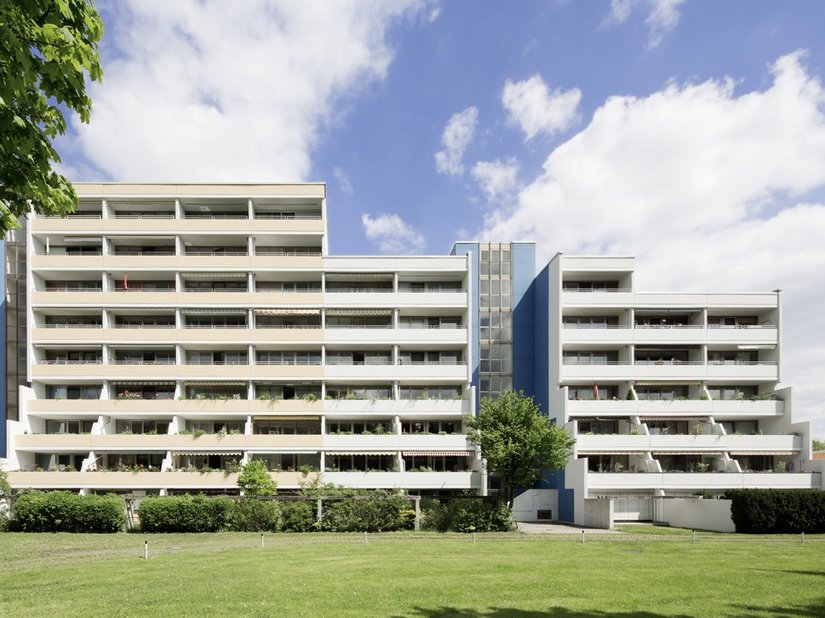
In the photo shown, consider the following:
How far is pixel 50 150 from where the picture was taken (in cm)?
739

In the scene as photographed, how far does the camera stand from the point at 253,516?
31891 mm

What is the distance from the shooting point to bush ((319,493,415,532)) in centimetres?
3216

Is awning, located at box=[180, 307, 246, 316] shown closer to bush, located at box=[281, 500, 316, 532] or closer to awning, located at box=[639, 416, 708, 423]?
bush, located at box=[281, 500, 316, 532]

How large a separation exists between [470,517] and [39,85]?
3053 centimetres

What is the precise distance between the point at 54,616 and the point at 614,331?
140 ft

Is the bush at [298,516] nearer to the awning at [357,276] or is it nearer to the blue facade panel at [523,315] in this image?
the awning at [357,276]

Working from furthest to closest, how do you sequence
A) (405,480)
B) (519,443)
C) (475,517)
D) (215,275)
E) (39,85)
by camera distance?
(215,275)
(405,480)
(519,443)
(475,517)
(39,85)

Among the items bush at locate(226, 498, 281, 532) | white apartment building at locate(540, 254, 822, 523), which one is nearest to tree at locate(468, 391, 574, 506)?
white apartment building at locate(540, 254, 822, 523)

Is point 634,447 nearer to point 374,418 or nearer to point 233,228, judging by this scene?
point 374,418

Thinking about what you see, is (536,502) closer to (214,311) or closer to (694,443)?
(694,443)

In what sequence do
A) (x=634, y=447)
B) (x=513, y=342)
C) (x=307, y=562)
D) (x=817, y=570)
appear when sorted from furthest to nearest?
(x=513, y=342) → (x=634, y=447) → (x=307, y=562) → (x=817, y=570)

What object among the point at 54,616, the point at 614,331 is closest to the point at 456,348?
the point at 614,331

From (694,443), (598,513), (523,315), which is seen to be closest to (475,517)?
(598,513)

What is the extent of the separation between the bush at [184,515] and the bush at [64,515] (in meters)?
2.24
